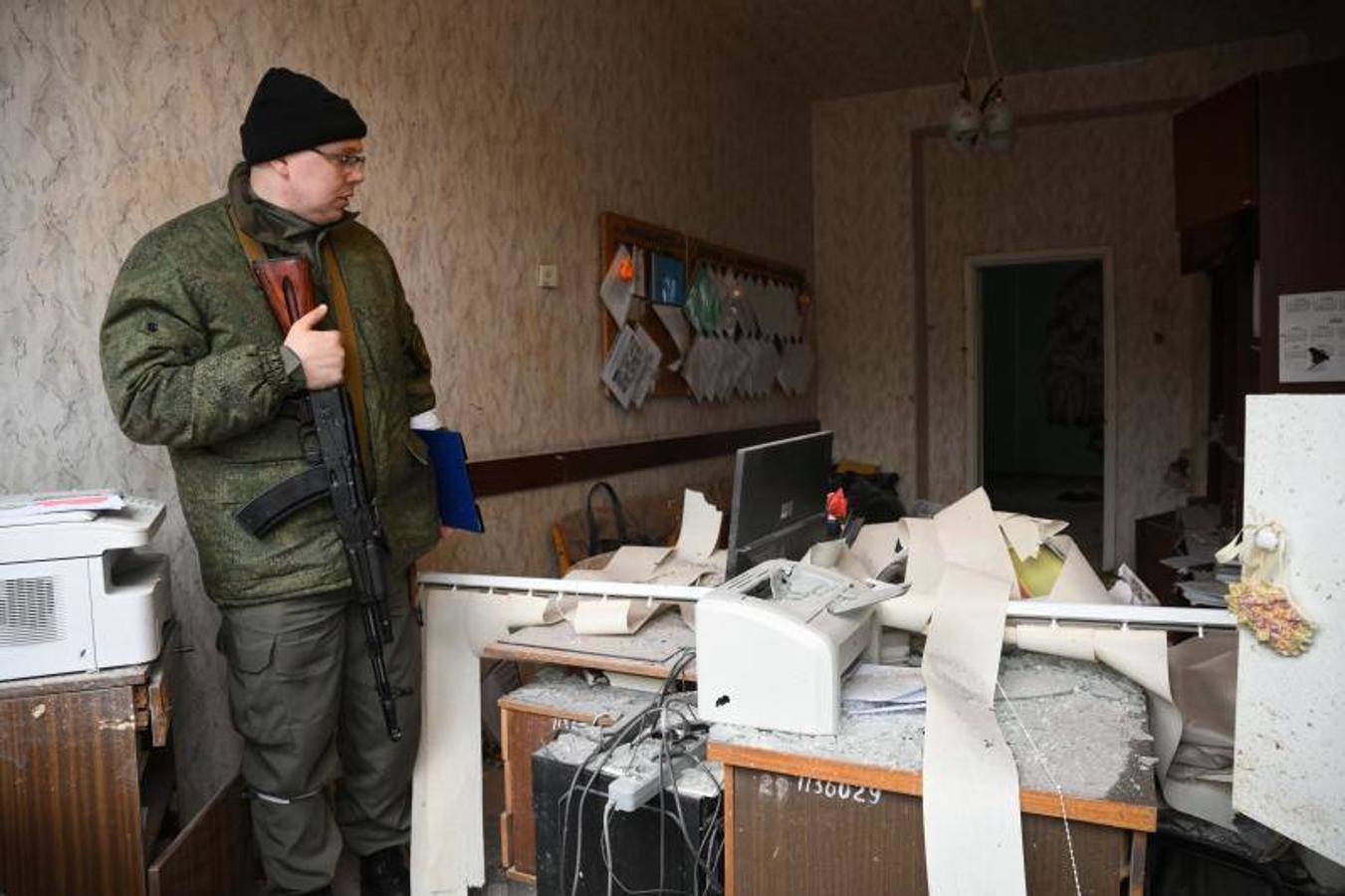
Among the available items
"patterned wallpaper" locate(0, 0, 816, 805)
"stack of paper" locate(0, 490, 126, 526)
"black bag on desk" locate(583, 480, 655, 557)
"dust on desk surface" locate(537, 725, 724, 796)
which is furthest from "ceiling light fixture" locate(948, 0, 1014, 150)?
"stack of paper" locate(0, 490, 126, 526)

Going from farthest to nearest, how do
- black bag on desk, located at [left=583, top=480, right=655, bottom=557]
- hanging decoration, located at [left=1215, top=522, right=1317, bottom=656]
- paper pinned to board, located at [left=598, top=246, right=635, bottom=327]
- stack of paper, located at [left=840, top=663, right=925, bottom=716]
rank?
paper pinned to board, located at [left=598, top=246, right=635, bottom=327] < black bag on desk, located at [left=583, top=480, right=655, bottom=557] < stack of paper, located at [left=840, top=663, right=925, bottom=716] < hanging decoration, located at [left=1215, top=522, right=1317, bottom=656]

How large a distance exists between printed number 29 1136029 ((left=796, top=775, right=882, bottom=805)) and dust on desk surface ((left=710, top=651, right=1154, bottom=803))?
0.15ft

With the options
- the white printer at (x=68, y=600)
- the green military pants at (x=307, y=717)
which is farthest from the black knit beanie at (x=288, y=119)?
the green military pants at (x=307, y=717)

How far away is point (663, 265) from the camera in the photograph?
4336 mm

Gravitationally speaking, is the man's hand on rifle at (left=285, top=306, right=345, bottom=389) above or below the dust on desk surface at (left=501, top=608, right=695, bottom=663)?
above

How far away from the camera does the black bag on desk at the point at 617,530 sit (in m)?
3.66

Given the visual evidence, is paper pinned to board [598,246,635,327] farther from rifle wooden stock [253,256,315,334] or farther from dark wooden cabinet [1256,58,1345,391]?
dark wooden cabinet [1256,58,1345,391]

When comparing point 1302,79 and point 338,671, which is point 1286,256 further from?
point 338,671

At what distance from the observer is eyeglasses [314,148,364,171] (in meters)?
1.76

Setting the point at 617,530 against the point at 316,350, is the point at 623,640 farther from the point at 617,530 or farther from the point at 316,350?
the point at 617,530

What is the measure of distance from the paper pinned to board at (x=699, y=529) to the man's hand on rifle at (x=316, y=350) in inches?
41.2

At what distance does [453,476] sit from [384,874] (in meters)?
0.90

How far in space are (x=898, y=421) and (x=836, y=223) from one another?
4.81ft

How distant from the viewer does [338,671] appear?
72.0 inches
